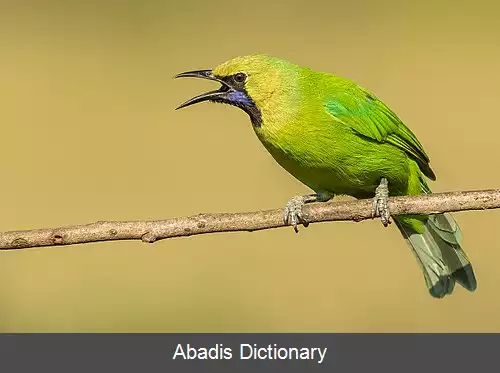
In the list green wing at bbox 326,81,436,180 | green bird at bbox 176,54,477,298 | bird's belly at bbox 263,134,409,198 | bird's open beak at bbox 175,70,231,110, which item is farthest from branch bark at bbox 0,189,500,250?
bird's open beak at bbox 175,70,231,110

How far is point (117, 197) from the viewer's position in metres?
9.66

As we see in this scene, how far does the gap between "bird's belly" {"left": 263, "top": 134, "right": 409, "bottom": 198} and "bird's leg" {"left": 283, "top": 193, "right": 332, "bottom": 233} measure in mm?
85

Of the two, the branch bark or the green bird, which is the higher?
the green bird

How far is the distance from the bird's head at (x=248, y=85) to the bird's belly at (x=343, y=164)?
0.23 meters

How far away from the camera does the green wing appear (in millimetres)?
5797

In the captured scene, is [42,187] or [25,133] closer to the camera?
[42,187]

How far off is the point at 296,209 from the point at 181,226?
86cm

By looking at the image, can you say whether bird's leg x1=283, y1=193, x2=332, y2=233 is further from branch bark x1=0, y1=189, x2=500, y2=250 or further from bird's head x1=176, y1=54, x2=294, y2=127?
bird's head x1=176, y1=54, x2=294, y2=127

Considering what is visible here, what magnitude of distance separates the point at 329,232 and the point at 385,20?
13.1ft

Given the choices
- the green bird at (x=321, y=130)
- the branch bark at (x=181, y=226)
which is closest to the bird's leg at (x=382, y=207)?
the green bird at (x=321, y=130)

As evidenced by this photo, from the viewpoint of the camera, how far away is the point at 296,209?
545 centimetres

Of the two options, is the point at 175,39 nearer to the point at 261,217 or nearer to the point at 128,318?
the point at 128,318

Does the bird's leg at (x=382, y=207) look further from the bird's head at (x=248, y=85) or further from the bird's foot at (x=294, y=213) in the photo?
the bird's head at (x=248, y=85)

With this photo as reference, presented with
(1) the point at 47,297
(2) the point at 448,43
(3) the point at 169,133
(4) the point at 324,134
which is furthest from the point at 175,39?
(4) the point at 324,134
